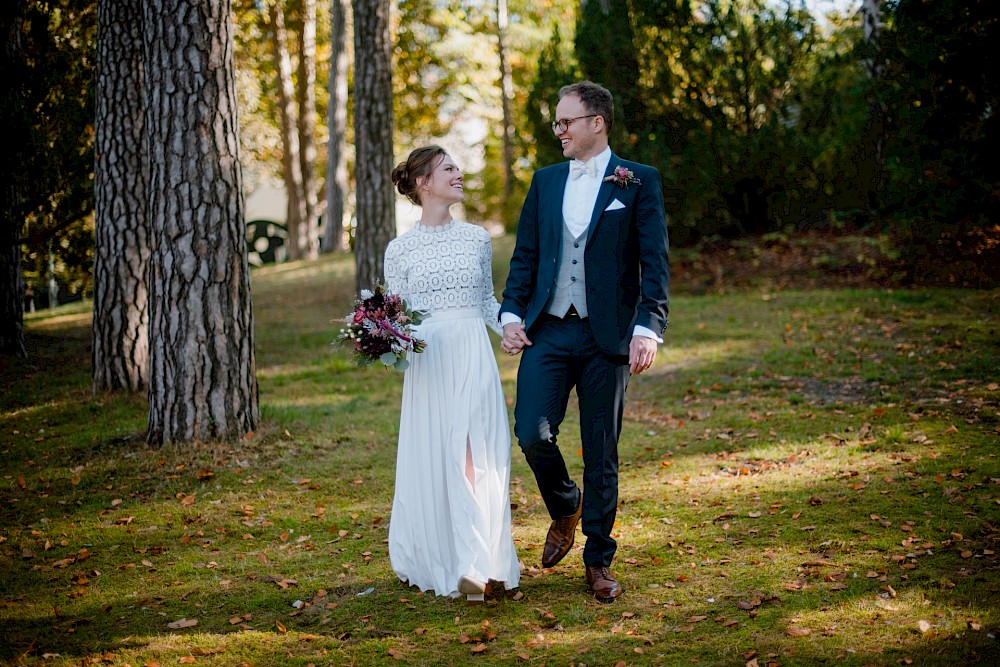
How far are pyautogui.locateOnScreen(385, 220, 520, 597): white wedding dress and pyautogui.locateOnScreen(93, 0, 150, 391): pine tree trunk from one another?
4.30 meters

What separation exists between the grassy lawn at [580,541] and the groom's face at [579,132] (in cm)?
215

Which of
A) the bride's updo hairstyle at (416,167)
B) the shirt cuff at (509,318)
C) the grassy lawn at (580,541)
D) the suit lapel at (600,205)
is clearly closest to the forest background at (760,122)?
the grassy lawn at (580,541)

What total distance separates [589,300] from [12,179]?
7.75 meters

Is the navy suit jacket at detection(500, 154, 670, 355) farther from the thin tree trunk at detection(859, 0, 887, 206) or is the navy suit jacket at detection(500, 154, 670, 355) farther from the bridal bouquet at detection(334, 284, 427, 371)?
the thin tree trunk at detection(859, 0, 887, 206)

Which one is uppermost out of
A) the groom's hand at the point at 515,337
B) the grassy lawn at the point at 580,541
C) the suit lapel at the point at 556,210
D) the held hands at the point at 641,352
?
the suit lapel at the point at 556,210

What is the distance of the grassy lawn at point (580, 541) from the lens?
3.74 m

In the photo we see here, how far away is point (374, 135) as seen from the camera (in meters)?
10.5

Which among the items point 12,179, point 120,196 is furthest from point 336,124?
point 120,196

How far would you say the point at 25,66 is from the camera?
30.7 feet

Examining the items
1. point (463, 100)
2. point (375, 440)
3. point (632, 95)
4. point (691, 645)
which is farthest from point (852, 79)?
point (463, 100)

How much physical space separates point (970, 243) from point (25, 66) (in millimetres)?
11246

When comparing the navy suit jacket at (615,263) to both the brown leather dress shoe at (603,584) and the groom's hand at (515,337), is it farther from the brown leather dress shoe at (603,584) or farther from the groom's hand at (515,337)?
the brown leather dress shoe at (603,584)

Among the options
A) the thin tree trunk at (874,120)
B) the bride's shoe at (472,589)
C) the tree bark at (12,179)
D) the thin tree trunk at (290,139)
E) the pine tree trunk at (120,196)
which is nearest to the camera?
the bride's shoe at (472,589)

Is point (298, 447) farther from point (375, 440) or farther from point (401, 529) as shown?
point (401, 529)
